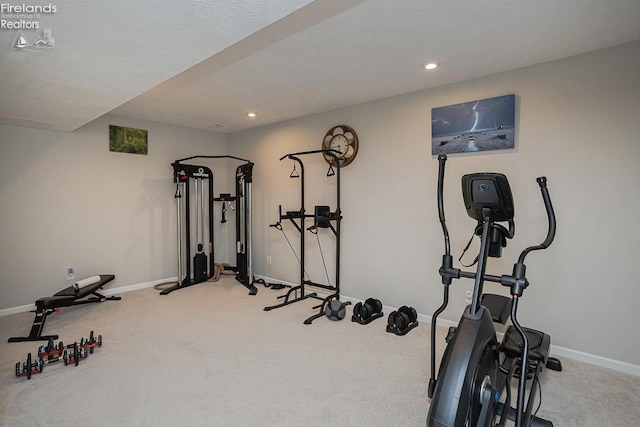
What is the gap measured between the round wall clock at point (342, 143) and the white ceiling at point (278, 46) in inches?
21.7

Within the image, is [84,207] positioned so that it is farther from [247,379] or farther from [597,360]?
[597,360]

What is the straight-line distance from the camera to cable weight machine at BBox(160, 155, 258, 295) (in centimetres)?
482

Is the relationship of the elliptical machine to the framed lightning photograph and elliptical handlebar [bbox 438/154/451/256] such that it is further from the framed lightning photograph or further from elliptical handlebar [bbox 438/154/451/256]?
the framed lightning photograph

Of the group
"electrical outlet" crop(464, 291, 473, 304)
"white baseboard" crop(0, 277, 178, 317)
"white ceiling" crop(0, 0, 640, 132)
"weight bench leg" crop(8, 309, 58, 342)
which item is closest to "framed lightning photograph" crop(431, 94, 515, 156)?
"white ceiling" crop(0, 0, 640, 132)

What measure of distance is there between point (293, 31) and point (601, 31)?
2.10 m

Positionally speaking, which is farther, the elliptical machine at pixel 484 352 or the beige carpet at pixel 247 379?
the beige carpet at pixel 247 379

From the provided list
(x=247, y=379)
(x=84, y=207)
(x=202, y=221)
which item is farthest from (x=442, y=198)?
(x=84, y=207)

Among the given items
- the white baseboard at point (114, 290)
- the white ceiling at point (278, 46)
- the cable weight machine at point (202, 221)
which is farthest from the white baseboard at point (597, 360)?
the white baseboard at point (114, 290)

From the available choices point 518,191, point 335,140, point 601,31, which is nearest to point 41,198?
point 335,140

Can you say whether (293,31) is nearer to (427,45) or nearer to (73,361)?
(427,45)

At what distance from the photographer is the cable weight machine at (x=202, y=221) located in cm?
482

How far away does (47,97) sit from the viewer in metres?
2.65

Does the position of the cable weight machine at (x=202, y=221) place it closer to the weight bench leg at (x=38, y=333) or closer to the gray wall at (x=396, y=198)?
the gray wall at (x=396, y=198)

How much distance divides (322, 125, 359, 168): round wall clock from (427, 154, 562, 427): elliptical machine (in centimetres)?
197
